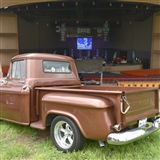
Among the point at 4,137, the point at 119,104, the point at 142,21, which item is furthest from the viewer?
the point at 142,21

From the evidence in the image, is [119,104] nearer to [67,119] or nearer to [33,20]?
[67,119]

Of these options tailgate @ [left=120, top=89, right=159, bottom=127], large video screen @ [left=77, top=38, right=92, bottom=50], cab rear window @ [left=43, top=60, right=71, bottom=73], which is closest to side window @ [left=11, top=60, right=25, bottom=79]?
cab rear window @ [left=43, top=60, right=71, bottom=73]

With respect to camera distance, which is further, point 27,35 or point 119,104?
point 27,35

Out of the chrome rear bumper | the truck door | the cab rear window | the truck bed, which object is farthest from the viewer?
the cab rear window

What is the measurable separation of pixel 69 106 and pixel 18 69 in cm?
179

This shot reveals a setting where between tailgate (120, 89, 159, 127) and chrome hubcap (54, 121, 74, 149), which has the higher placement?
tailgate (120, 89, 159, 127)

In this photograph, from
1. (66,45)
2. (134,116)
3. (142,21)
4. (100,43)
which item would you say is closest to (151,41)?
(142,21)

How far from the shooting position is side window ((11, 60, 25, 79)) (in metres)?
4.09

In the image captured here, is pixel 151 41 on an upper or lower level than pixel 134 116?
upper

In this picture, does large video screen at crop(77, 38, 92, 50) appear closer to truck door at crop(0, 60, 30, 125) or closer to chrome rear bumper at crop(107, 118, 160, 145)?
truck door at crop(0, 60, 30, 125)

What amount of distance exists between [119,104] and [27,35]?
2102cm

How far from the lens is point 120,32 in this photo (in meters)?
23.3

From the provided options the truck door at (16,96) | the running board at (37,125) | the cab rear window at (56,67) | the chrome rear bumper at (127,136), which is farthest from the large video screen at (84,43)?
the chrome rear bumper at (127,136)

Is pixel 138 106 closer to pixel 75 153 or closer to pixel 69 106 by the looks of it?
pixel 69 106
